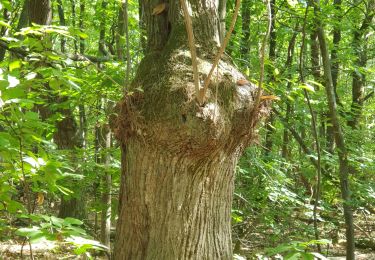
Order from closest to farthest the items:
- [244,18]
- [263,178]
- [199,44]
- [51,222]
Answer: [51,222] < [199,44] < [263,178] < [244,18]

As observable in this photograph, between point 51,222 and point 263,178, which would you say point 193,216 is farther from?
point 263,178

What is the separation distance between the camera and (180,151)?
2.49 metres

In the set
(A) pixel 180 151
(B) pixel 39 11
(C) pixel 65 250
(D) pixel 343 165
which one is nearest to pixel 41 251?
(C) pixel 65 250

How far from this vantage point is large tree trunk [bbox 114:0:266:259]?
8.07 feet

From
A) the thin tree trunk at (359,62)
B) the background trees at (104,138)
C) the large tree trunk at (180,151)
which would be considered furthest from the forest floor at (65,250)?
the large tree trunk at (180,151)

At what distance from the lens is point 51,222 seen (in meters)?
2.37

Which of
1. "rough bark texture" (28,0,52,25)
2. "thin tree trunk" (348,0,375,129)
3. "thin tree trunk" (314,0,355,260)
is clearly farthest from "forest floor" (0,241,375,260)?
"rough bark texture" (28,0,52,25)

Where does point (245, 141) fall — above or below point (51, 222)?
above

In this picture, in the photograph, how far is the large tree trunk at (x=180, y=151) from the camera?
2.46m

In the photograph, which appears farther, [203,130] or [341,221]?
[341,221]

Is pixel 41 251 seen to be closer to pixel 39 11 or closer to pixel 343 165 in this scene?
pixel 39 11

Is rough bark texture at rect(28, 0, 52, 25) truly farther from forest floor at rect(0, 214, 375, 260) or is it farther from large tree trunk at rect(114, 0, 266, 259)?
large tree trunk at rect(114, 0, 266, 259)

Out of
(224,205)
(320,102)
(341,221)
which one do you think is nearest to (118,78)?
(224,205)

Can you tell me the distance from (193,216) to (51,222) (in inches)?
32.8
